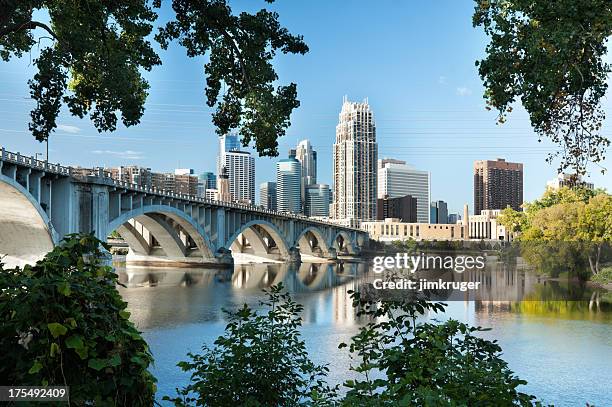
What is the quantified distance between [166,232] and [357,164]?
422 feet

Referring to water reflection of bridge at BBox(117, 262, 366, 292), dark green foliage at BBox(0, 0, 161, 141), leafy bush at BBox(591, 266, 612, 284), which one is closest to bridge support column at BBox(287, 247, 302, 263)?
water reflection of bridge at BBox(117, 262, 366, 292)

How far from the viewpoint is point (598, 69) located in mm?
8750

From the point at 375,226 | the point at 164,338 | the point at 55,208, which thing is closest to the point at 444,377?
the point at 164,338

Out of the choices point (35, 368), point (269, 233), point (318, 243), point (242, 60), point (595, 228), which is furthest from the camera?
point (318, 243)

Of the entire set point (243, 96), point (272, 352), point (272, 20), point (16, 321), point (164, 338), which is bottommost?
point (164, 338)

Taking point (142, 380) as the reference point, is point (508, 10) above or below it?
above

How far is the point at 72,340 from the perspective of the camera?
3393 millimetres

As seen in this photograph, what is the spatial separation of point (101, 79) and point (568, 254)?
51251 mm

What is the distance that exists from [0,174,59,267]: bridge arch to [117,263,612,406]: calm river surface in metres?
7.64

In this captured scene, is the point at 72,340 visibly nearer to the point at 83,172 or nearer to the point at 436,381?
the point at 436,381

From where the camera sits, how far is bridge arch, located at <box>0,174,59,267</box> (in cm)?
3444

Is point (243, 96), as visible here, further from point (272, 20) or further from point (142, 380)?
point (142, 380)

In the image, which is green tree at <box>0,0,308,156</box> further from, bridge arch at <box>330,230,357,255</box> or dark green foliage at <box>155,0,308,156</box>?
bridge arch at <box>330,230,357,255</box>

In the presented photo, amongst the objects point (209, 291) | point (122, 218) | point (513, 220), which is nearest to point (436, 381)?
point (209, 291)
